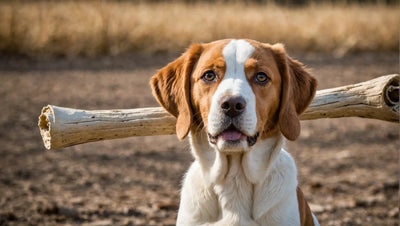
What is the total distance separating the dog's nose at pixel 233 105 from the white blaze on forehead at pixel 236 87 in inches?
1.0

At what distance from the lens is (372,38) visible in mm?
15211

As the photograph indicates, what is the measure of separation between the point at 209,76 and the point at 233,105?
0.38 meters

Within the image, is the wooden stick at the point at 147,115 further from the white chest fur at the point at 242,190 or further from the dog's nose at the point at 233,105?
the dog's nose at the point at 233,105

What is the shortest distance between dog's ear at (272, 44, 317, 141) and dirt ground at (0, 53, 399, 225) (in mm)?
1834

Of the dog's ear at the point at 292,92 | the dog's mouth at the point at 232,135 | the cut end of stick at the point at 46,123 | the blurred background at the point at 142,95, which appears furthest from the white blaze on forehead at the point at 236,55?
the blurred background at the point at 142,95

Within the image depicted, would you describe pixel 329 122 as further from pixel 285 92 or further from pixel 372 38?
pixel 372 38

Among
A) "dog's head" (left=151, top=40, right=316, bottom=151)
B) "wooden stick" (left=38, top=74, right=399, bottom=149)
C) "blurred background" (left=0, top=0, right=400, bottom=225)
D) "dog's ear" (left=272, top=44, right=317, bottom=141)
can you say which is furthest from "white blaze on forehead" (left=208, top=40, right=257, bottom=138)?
"blurred background" (left=0, top=0, right=400, bottom=225)

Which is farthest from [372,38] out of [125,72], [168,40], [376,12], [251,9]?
[125,72]

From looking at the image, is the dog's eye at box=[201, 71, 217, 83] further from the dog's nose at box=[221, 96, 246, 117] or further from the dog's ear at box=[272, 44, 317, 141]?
the dog's ear at box=[272, 44, 317, 141]

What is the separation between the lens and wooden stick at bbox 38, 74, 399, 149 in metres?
3.54

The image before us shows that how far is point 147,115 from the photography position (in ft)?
12.1

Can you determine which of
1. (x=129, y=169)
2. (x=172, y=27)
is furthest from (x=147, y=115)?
(x=172, y=27)

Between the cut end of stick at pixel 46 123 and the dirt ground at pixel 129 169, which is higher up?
the cut end of stick at pixel 46 123

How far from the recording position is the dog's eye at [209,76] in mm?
3316
